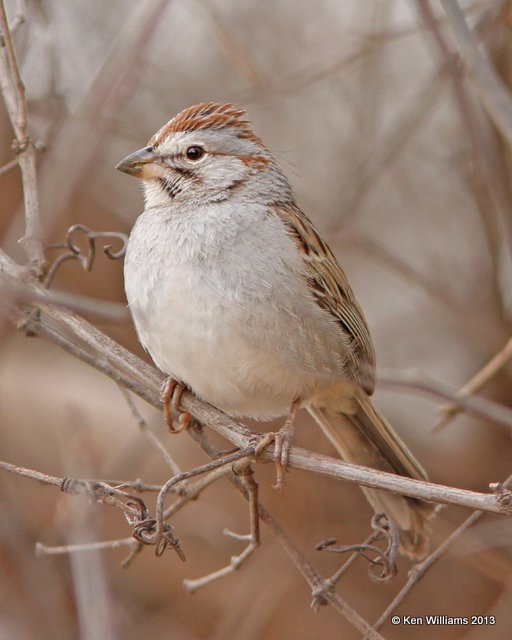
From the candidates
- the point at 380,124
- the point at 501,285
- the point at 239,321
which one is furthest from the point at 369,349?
the point at 380,124

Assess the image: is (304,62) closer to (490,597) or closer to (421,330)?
(421,330)

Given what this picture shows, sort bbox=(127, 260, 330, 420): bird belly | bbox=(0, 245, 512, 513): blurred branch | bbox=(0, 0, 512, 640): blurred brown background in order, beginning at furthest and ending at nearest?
bbox=(0, 0, 512, 640): blurred brown background < bbox=(127, 260, 330, 420): bird belly < bbox=(0, 245, 512, 513): blurred branch

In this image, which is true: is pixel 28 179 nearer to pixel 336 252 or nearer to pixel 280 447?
pixel 280 447

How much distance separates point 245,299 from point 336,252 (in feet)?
8.07

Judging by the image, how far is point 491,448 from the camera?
5.47 metres

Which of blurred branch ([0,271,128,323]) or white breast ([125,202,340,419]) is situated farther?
white breast ([125,202,340,419])

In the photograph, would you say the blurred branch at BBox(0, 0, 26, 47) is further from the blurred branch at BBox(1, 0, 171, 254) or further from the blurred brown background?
the blurred brown background

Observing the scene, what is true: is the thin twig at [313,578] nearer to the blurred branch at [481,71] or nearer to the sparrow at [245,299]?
the sparrow at [245,299]

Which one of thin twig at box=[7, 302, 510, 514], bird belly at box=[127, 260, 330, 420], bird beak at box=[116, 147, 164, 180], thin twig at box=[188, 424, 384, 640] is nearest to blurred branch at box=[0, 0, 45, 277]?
thin twig at box=[7, 302, 510, 514]

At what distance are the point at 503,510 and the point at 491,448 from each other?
3326 millimetres

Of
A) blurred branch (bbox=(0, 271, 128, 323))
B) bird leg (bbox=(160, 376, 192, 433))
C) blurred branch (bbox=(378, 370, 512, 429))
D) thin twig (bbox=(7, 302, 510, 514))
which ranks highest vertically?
blurred branch (bbox=(0, 271, 128, 323))

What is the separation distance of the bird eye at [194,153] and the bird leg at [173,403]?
91 centimetres

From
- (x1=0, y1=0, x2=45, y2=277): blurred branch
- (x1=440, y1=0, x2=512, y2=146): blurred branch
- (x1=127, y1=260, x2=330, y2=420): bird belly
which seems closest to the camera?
(x1=440, y1=0, x2=512, y2=146): blurred branch

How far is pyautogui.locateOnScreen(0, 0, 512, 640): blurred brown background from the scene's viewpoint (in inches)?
185
